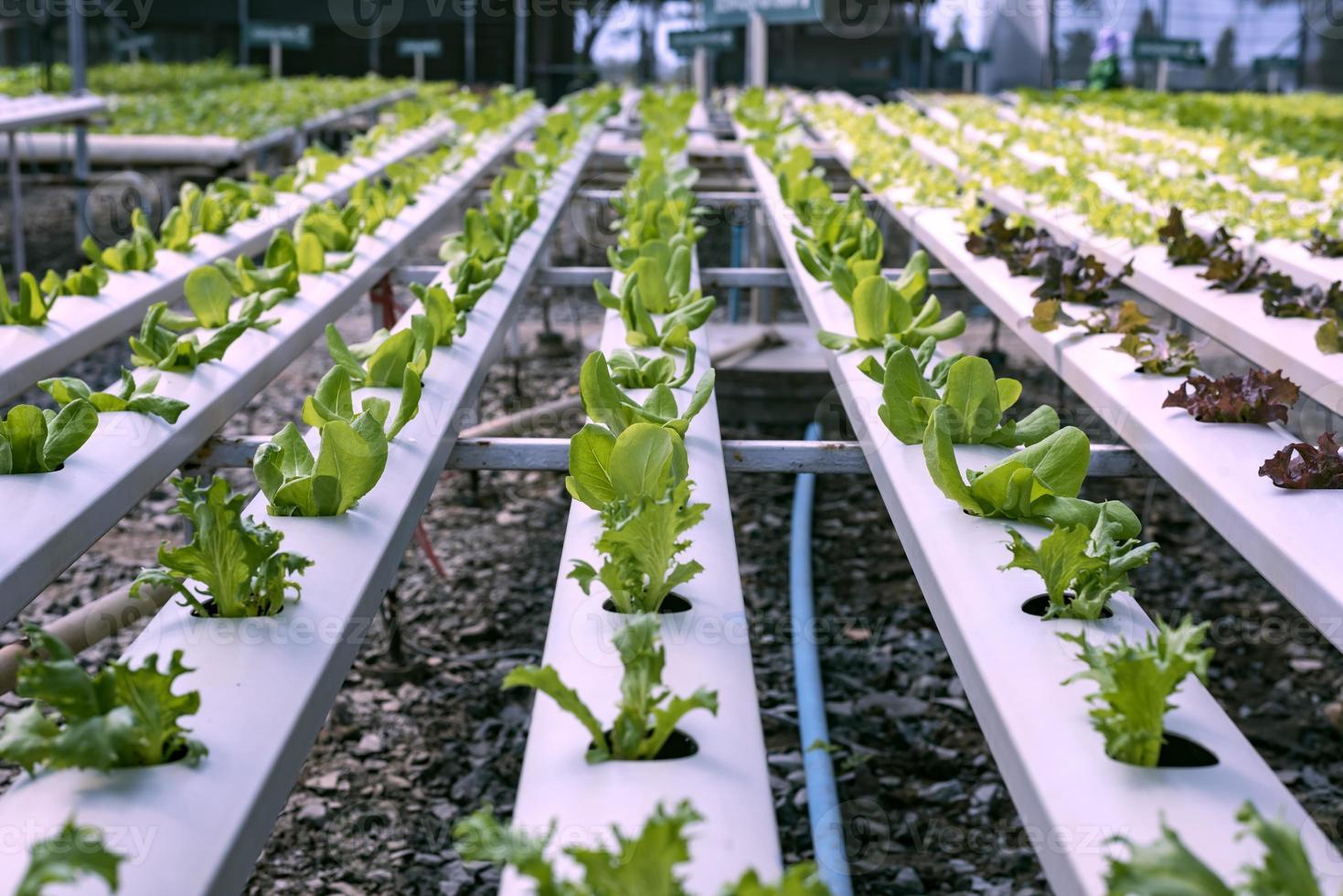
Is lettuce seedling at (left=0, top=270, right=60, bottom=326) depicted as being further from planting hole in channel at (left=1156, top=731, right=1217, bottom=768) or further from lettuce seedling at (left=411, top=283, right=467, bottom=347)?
planting hole in channel at (left=1156, top=731, right=1217, bottom=768)

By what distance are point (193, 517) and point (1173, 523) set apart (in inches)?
158

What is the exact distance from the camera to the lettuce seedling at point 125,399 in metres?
2.16

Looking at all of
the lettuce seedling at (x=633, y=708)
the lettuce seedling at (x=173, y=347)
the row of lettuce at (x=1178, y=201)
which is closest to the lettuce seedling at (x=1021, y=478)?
the lettuce seedling at (x=633, y=708)

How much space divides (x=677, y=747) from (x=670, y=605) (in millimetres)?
323

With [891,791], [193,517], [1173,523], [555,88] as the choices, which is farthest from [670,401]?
[555,88]

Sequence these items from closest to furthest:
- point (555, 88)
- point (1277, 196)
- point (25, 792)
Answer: point (25, 792)
point (1277, 196)
point (555, 88)

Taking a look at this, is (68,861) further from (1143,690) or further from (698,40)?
(698,40)

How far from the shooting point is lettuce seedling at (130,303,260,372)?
2496 mm

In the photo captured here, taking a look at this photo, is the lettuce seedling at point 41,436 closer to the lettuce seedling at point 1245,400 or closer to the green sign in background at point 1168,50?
the lettuce seedling at point 1245,400

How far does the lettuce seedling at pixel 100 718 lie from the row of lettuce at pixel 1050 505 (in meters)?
0.89

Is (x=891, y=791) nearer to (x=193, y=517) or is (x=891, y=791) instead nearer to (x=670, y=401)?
(x=670, y=401)

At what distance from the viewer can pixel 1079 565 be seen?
1.57m

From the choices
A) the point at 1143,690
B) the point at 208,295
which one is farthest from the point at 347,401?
the point at 1143,690

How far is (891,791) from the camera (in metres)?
3.07
